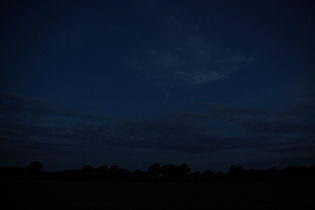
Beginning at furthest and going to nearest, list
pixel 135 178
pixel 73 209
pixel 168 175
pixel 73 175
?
pixel 168 175
pixel 135 178
pixel 73 175
pixel 73 209

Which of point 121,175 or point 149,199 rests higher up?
point 121,175

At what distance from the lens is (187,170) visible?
109125mm

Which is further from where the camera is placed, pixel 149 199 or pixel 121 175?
pixel 121 175

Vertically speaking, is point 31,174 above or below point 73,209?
above

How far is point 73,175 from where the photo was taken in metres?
67.9

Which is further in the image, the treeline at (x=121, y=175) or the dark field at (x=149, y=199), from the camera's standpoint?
the treeline at (x=121, y=175)

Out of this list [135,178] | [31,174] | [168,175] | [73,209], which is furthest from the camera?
[168,175]

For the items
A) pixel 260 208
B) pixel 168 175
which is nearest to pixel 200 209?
pixel 260 208

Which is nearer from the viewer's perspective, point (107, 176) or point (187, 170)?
point (107, 176)

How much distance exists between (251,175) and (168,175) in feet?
142

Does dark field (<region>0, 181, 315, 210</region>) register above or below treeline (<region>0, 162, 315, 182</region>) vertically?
below

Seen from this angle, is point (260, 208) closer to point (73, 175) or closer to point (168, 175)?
point (73, 175)

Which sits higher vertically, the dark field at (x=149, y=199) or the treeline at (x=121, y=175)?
the treeline at (x=121, y=175)

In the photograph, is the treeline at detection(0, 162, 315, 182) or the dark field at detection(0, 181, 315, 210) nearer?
the dark field at detection(0, 181, 315, 210)
